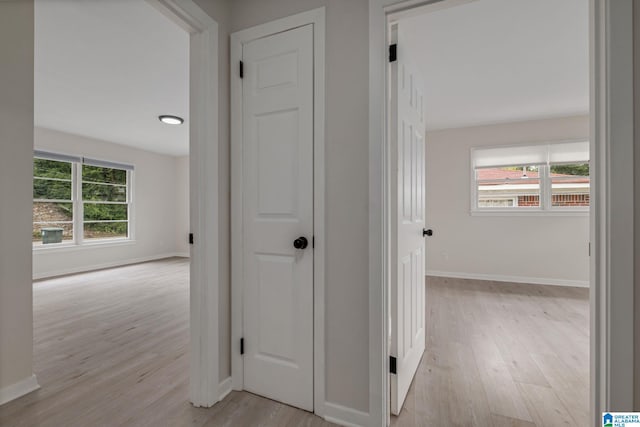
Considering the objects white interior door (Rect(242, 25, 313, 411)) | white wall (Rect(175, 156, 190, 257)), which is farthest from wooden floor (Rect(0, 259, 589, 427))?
white wall (Rect(175, 156, 190, 257))

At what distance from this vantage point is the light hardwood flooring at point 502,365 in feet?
5.27

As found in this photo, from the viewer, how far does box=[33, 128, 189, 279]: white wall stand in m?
5.01

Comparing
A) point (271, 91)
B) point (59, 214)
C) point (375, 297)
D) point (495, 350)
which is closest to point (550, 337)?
point (495, 350)

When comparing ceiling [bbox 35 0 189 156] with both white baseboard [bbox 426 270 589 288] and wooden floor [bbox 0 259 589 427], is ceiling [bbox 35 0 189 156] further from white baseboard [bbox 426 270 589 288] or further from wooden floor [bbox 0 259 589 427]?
white baseboard [bbox 426 270 589 288]

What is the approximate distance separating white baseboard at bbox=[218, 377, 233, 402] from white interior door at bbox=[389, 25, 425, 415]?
958 mm

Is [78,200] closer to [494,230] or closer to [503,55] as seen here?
[503,55]

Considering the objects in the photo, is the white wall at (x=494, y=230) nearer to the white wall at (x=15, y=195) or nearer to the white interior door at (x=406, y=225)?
the white interior door at (x=406, y=225)

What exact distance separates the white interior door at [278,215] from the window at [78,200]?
5.17 metres

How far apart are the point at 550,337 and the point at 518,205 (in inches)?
109

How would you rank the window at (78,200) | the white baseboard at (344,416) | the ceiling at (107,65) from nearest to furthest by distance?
the white baseboard at (344,416) → the ceiling at (107,65) → the window at (78,200)

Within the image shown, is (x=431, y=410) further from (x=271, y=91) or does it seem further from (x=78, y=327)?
(x=78, y=327)

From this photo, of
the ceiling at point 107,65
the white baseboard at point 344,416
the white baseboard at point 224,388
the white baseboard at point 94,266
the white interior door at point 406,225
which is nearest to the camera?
the white baseboard at point 344,416

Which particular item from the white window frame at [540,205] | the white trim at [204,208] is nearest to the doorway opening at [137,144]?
the white trim at [204,208]

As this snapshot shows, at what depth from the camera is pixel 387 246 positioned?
1.46m
